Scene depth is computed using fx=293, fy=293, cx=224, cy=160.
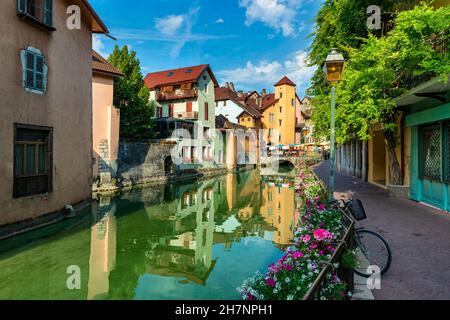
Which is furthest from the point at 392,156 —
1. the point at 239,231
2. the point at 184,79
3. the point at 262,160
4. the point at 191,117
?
the point at 262,160

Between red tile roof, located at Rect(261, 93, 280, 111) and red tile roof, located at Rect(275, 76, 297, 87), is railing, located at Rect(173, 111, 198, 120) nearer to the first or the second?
red tile roof, located at Rect(261, 93, 280, 111)

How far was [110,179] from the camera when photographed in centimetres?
2119

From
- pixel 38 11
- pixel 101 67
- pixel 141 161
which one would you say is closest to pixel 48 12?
pixel 38 11

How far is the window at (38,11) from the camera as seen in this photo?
936 cm

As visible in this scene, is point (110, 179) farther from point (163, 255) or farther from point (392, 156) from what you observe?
point (392, 156)

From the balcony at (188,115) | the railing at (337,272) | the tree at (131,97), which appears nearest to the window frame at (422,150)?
the railing at (337,272)

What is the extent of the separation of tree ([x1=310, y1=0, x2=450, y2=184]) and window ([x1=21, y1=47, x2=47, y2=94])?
1075cm

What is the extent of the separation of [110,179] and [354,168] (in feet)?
63.2

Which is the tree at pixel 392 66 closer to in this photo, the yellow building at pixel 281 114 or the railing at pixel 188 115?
the railing at pixel 188 115

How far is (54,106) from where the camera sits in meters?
10.9

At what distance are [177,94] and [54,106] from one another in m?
27.3

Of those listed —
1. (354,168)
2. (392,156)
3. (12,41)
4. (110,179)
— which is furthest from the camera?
(354,168)

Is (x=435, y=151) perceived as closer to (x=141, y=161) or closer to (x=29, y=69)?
(x=29, y=69)

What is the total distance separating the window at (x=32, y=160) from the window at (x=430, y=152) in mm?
13912
